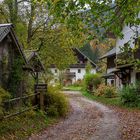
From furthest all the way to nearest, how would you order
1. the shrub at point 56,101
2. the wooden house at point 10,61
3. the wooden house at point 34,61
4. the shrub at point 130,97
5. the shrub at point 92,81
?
the shrub at point 92,81
the shrub at point 130,97
the wooden house at point 34,61
the shrub at point 56,101
the wooden house at point 10,61

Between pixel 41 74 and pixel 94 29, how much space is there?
18.6 metres

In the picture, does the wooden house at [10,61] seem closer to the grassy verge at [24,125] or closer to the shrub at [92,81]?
the grassy verge at [24,125]

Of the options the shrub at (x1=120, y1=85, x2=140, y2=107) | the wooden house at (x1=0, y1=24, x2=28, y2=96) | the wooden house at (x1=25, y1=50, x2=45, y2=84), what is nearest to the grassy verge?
the wooden house at (x1=0, y1=24, x2=28, y2=96)

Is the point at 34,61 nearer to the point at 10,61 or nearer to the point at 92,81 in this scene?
the point at 10,61

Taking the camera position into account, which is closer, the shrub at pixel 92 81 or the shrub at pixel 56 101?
the shrub at pixel 56 101

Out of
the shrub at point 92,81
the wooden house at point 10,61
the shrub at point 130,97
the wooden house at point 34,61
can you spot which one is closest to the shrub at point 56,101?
the wooden house at point 10,61

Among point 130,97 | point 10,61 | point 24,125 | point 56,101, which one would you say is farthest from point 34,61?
point 24,125

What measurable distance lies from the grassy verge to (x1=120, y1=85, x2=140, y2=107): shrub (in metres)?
11.4

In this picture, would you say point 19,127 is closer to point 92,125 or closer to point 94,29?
point 92,125

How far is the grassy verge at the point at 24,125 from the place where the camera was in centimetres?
1496

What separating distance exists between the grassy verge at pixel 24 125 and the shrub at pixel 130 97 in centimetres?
1141

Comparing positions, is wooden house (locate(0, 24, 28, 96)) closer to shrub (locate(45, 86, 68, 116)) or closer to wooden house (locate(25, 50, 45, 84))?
shrub (locate(45, 86, 68, 116))

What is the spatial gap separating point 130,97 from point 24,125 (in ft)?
51.6

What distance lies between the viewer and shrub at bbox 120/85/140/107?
→ 101 ft
